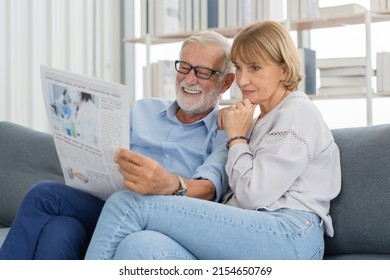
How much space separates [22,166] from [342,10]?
5.33 ft

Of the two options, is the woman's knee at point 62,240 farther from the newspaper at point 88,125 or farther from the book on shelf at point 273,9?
the book on shelf at point 273,9

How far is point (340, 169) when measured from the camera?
71.1 inches

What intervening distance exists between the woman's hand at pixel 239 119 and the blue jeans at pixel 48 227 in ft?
1.56

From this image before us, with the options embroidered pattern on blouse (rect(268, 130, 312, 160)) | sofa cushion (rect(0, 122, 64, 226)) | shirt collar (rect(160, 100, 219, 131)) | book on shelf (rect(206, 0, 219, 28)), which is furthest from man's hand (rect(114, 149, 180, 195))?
book on shelf (rect(206, 0, 219, 28))

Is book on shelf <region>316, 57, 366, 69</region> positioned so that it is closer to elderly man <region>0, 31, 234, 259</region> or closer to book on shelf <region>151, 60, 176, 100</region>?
book on shelf <region>151, 60, 176, 100</region>

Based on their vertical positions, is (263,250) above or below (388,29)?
below

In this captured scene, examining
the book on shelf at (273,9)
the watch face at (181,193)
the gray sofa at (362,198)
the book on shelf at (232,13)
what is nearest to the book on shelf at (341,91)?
the book on shelf at (273,9)

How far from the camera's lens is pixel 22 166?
2586mm

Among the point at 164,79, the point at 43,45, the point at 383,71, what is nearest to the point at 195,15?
the point at 164,79

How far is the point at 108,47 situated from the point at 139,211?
8.25 ft

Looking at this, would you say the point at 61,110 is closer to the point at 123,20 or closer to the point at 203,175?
the point at 203,175

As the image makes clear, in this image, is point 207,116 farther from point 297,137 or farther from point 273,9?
point 273,9

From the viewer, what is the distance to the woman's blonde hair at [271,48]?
5.82ft
